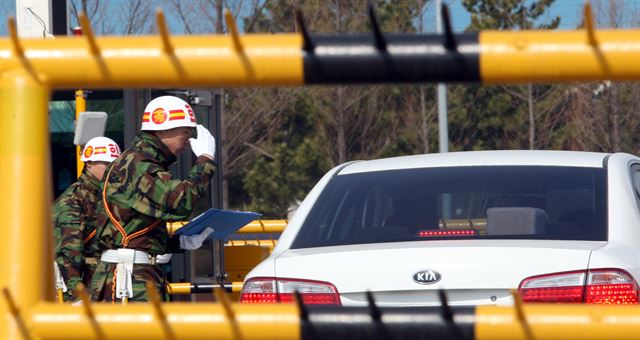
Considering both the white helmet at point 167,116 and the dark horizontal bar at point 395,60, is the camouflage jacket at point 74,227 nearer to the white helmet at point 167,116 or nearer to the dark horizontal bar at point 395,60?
the white helmet at point 167,116

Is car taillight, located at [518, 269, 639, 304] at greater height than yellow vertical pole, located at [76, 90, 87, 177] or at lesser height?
lesser

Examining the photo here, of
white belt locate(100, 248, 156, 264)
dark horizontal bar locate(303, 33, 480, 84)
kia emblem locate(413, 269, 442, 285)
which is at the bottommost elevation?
white belt locate(100, 248, 156, 264)

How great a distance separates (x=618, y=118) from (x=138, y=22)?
13.7m

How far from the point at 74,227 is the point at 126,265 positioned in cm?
219

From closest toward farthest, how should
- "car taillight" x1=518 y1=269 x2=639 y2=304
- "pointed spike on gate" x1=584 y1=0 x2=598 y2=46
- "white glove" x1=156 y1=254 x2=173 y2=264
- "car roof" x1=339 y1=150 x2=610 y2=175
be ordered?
"pointed spike on gate" x1=584 y1=0 x2=598 y2=46, "car taillight" x1=518 y1=269 x2=639 y2=304, "car roof" x1=339 y1=150 x2=610 y2=175, "white glove" x1=156 y1=254 x2=173 y2=264

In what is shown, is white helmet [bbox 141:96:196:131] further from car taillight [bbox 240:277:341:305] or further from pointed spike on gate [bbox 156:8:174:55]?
pointed spike on gate [bbox 156:8:174:55]

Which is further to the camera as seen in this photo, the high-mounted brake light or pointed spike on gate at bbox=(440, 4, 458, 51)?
the high-mounted brake light

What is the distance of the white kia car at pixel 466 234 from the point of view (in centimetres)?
470

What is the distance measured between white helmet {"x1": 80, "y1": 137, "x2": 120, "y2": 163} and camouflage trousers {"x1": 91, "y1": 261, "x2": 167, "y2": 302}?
7.61 ft

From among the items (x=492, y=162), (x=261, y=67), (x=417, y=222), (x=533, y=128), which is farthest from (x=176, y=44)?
(x=533, y=128)

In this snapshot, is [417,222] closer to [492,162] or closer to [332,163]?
[492,162]

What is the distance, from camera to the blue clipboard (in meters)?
6.79

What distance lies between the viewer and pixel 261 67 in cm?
240

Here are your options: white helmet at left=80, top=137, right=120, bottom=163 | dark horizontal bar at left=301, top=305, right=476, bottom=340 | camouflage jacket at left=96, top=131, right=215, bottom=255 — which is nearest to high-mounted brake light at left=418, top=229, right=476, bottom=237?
camouflage jacket at left=96, top=131, right=215, bottom=255
